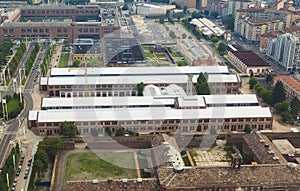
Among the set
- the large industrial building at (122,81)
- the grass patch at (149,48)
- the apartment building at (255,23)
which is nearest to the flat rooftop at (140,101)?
→ the large industrial building at (122,81)

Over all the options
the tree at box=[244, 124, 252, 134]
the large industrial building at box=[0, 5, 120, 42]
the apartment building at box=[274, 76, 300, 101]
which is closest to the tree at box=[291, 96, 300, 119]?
the apartment building at box=[274, 76, 300, 101]

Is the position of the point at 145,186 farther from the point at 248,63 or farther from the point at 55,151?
the point at 248,63

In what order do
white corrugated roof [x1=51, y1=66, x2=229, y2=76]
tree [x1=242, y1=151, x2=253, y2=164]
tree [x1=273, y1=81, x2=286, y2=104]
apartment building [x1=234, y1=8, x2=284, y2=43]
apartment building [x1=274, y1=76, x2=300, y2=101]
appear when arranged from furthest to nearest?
apartment building [x1=234, y1=8, x2=284, y2=43] → white corrugated roof [x1=51, y1=66, x2=229, y2=76] → apartment building [x1=274, y1=76, x2=300, y2=101] → tree [x1=273, y1=81, x2=286, y2=104] → tree [x1=242, y1=151, x2=253, y2=164]

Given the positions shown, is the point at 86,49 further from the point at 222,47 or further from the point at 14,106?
the point at 14,106

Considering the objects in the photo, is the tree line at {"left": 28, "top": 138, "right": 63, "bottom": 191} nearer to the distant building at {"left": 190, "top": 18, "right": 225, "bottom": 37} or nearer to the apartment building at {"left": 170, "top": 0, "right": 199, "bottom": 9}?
the distant building at {"left": 190, "top": 18, "right": 225, "bottom": 37}

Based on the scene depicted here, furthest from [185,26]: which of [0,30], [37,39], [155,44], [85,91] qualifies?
[85,91]

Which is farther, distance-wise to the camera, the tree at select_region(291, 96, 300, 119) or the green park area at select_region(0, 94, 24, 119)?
the tree at select_region(291, 96, 300, 119)
